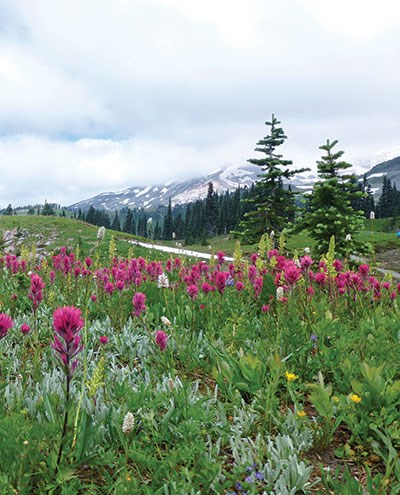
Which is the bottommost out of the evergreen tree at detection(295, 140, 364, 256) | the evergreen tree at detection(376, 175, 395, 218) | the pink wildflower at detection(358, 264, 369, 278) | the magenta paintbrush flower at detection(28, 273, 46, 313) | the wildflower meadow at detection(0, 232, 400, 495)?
the wildflower meadow at detection(0, 232, 400, 495)

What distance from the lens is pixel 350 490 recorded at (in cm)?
199

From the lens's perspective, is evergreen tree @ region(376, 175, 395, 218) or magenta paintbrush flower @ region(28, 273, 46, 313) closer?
magenta paintbrush flower @ region(28, 273, 46, 313)

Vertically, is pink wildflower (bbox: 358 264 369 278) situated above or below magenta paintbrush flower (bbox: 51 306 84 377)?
below

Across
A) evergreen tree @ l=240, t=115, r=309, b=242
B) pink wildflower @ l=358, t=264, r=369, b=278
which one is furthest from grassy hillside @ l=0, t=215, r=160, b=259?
pink wildflower @ l=358, t=264, r=369, b=278

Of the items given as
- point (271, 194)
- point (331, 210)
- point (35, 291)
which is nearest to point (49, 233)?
point (271, 194)

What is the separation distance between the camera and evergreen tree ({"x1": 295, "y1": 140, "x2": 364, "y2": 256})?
52.3ft

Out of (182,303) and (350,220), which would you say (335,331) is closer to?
(182,303)

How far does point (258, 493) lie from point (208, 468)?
0.38 m

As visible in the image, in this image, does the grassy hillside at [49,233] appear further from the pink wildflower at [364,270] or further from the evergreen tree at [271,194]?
the pink wildflower at [364,270]

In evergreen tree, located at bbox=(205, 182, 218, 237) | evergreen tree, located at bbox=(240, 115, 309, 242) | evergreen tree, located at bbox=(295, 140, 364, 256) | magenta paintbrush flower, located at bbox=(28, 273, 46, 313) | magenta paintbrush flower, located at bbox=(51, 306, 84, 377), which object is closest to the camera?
magenta paintbrush flower, located at bbox=(51, 306, 84, 377)

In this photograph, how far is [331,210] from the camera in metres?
16.0

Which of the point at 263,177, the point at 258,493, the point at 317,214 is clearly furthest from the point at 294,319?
the point at 263,177

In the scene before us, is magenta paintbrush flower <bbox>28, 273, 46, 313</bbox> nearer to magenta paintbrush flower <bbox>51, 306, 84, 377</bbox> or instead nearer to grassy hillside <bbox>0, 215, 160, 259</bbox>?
magenta paintbrush flower <bbox>51, 306, 84, 377</bbox>

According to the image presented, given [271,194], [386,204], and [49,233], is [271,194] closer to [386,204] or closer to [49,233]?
[49,233]
